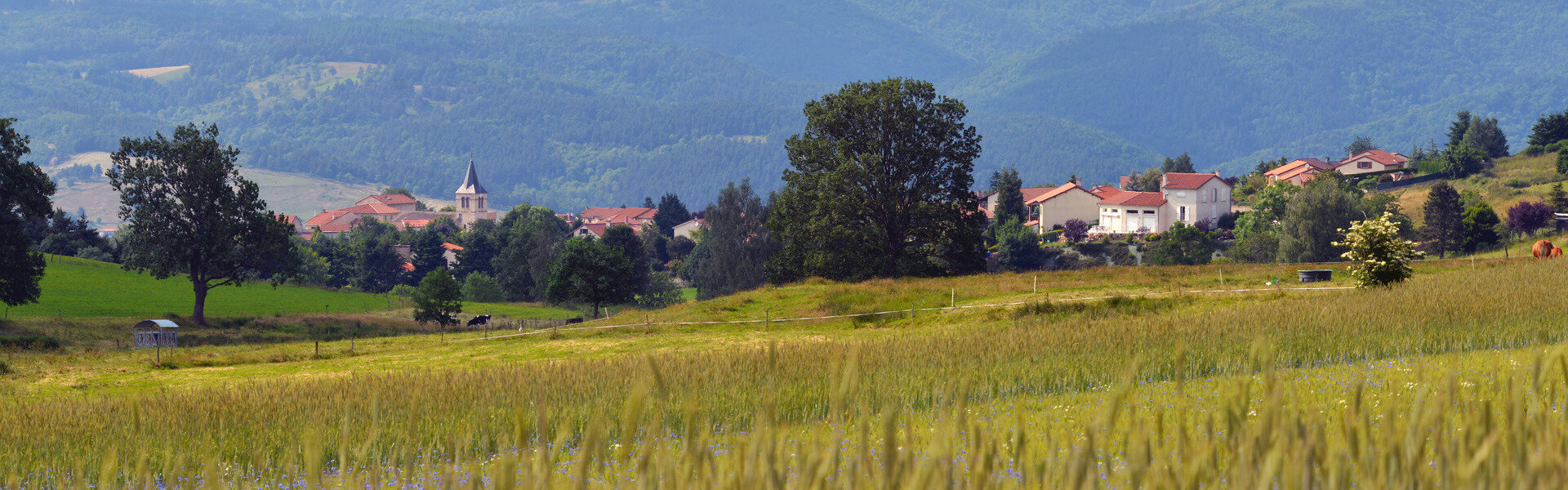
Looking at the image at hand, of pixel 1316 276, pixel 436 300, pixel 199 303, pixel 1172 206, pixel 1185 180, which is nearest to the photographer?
pixel 1316 276

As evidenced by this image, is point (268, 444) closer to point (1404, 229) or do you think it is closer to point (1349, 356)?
point (1349, 356)

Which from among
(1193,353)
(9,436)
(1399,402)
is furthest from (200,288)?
(1399,402)

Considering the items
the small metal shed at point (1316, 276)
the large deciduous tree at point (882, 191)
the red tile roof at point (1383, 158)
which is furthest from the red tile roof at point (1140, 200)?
the small metal shed at point (1316, 276)

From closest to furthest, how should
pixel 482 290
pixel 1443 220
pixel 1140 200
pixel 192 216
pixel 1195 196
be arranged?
pixel 192 216, pixel 1443 220, pixel 482 290, pixel 1195 196, pixel 1140 200

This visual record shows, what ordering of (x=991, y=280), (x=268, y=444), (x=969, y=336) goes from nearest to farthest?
(x=268, y=444), (x=969, y=336), (x=991, y=280)

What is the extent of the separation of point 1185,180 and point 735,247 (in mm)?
77925

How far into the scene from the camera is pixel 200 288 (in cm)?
6544

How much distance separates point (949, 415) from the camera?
5.05 meters

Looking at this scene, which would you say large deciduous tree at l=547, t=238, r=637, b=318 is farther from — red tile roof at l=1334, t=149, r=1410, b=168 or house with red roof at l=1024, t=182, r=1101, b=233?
red tile roof at l=1334, t=149, r=1410, b=168

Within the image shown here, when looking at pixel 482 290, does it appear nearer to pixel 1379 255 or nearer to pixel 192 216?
pixel 192 216

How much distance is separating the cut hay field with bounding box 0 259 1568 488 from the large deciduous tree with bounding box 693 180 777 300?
7347 cm

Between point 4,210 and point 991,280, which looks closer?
point 991,280

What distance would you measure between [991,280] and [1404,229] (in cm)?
7245

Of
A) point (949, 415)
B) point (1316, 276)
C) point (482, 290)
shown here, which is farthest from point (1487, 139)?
point (949, 415)
